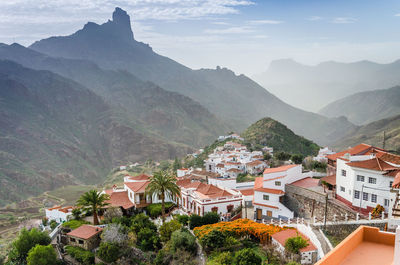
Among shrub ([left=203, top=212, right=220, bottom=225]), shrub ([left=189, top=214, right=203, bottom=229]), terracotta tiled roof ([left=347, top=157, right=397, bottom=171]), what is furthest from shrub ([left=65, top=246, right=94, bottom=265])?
terracotta tiled roof ([left=347, top=157, right=397, bottom=171])

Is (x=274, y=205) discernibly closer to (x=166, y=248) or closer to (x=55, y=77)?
(x=166, y=248)

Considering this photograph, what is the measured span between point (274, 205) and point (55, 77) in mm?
194127

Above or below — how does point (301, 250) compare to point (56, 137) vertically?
above

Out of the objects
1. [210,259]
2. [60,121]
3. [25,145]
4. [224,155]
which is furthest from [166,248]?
[60,121]

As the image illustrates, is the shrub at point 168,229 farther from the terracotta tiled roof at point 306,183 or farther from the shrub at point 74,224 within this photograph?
the terracotta tiled roof at point 306,183

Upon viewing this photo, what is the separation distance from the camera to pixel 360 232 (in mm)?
6781

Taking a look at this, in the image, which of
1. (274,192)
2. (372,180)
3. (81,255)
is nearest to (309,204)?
(274,192)

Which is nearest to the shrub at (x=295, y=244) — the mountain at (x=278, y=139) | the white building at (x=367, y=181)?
the white building at (x=367, y=181)

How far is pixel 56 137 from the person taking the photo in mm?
139500

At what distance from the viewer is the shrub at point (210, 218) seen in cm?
2962

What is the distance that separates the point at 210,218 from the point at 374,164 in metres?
15.2

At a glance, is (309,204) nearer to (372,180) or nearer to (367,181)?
(367,181)

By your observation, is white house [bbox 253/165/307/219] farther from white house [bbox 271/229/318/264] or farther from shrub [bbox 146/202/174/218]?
shrub [bbox 146/202/174/218]

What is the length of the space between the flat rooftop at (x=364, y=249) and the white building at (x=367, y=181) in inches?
701
